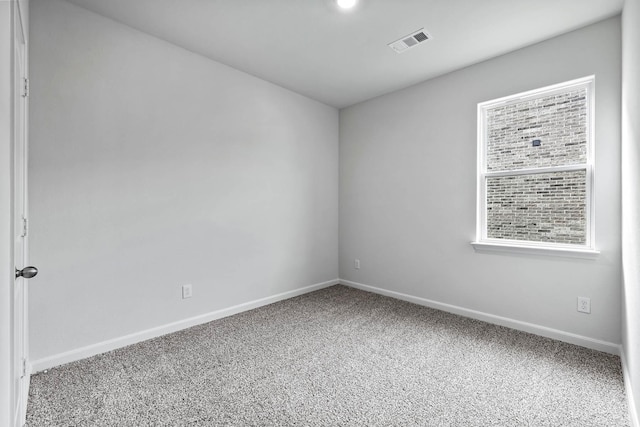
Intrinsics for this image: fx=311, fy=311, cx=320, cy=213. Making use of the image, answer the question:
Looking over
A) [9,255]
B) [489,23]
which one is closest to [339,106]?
[489,23]

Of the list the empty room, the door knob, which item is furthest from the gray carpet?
the door knob

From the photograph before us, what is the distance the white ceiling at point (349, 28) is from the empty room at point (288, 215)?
2cm

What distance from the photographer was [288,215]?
3.84m

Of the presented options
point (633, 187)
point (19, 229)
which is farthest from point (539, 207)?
point (19, 229)

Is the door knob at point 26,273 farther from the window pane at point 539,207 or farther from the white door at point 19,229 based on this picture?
the window pane at point 539,207

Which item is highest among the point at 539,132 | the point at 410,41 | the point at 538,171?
the point at 410,41

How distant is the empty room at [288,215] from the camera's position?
1.81 metres

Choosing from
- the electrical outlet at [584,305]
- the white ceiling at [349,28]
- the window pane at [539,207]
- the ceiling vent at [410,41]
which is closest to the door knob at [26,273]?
the white ceiling at [349,28]

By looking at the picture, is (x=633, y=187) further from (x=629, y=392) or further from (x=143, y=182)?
(x=143, y=182)

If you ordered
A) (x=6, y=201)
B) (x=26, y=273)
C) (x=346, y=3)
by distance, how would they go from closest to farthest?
(x=6, y=201)
(x=26, y=273)
(x=346, y=3)

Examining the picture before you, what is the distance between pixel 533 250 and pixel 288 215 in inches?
99.9

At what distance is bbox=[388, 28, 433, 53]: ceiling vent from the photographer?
8.48 ft

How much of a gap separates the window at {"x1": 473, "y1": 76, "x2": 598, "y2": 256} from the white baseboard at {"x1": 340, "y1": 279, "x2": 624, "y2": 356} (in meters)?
0.67

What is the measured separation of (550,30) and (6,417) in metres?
4.00
